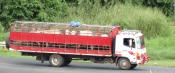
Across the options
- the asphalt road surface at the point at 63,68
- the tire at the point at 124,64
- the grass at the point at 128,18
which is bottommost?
the asphalt road surface at the point at 63,68

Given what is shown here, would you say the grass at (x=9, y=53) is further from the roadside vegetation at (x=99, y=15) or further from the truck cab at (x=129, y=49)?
the truck cab at (x=129, y=49)

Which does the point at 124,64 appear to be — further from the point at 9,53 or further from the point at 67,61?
the point at 9,53

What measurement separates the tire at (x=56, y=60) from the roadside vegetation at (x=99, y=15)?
534 inches

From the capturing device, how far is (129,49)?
29.8 m

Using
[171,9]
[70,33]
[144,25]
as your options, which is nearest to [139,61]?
[70,33]

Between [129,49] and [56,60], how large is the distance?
159 inches

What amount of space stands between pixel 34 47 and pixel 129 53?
213 inches

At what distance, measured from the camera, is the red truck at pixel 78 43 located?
29812 mm

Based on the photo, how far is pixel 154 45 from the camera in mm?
43750

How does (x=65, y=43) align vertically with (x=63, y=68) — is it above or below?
above

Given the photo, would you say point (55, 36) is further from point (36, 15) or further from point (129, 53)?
point (36, 15)

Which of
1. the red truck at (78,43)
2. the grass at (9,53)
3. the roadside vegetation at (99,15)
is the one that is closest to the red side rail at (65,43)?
the red truck at (78,43)

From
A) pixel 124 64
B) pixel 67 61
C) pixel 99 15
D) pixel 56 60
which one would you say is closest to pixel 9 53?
pixel 67 61

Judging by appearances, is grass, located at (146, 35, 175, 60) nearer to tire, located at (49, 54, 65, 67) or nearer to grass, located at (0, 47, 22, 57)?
grass, located at (0, 47, 22, 57)
